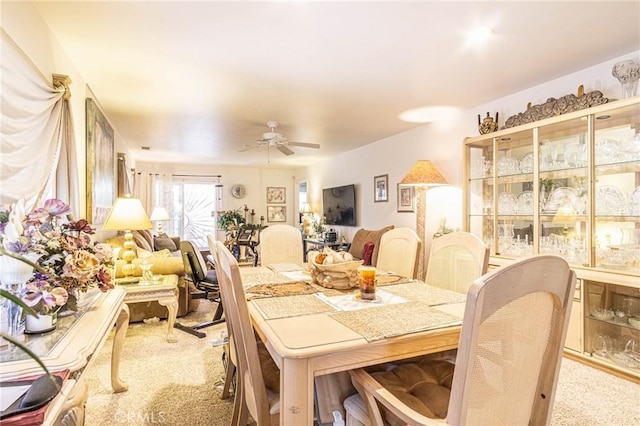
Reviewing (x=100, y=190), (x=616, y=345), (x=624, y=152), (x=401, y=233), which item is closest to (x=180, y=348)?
(x=100, y=190)

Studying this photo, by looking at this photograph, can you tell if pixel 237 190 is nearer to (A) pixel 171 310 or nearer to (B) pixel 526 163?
(A) pixel 171 310

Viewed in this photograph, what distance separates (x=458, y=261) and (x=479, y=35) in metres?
1.45

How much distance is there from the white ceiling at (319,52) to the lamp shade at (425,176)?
0.72 m

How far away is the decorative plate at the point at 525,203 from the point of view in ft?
9.70

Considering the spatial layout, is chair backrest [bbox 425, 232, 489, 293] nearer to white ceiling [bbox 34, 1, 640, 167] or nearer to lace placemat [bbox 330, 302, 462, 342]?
lace placemat [bbox 330, 302, 462, 342]

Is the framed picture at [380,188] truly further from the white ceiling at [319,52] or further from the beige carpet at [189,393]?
the beige carpet at [189,393]

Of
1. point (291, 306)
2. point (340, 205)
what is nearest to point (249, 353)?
point (291, 306)

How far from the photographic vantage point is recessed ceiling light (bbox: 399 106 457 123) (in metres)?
3.69

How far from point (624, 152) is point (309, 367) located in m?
2.73

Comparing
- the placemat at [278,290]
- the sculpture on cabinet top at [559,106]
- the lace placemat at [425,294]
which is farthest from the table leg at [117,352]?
the sculpture on cabinet top at [559,106]

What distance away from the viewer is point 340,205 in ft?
20.9

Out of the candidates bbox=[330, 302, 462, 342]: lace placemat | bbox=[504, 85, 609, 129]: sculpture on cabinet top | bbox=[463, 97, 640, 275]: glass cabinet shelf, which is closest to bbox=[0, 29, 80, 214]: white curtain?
bbox=[330, 302, 462, 342]: lace placemat

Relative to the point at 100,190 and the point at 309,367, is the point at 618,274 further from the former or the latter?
the point at 100,190

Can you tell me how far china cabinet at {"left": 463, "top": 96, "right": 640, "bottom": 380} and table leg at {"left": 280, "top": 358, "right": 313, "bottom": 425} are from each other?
7.81 feet
